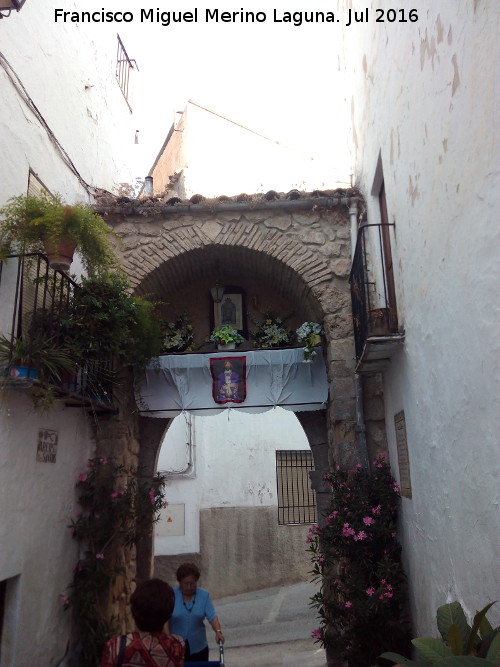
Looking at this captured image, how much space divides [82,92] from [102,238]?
8.87ft

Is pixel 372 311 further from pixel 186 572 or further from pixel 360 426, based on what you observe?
pixel 186 572

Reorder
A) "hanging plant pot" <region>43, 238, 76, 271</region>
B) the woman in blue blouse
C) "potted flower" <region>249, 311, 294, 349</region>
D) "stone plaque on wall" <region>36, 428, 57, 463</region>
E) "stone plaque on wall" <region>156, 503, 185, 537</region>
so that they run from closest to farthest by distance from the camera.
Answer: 1. the woman in blue blouse
2. "hanging plant pot" <region>43, 238, 76, 271</region>
3. "stone plaque on wall" <region>36, 428, 57, 463</region>
4. "potted flower" <region>249, 311, 294, 349</region>
5. "stone plaque on wall" <region>156, 503, 185, 537</region>

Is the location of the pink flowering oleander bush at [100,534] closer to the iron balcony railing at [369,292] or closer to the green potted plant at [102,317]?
the green potted plant at [102,317]

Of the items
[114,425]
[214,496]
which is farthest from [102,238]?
[214,496]

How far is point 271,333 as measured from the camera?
710cm

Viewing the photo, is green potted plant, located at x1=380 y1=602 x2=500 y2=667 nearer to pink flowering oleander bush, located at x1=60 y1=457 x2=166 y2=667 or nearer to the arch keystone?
pink flowering oleander bush, located at x1=60 y1=457 x2=166 y2=667

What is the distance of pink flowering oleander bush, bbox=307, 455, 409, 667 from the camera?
14.9 feet

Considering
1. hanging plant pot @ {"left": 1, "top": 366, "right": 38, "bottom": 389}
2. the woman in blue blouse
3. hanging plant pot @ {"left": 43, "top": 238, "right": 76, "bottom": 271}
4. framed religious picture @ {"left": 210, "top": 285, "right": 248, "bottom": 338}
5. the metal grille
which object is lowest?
the woman in blue blouse

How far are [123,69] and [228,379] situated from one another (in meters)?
5.57

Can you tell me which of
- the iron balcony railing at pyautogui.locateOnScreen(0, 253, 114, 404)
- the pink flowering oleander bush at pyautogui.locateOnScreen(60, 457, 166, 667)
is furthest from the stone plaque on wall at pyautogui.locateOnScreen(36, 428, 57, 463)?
the pink flowering oleander bush at pyautogui.locateOnScreen(60, 457, 166, 667)

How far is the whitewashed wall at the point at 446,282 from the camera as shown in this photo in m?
2.55

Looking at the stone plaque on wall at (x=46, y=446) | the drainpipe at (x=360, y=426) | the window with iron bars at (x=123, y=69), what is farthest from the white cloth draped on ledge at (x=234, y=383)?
the window with iron bars at (x=123, y=69)

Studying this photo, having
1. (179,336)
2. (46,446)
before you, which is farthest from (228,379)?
(46,446)

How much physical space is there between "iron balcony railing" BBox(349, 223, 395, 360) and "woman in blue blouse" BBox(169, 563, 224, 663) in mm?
2222
